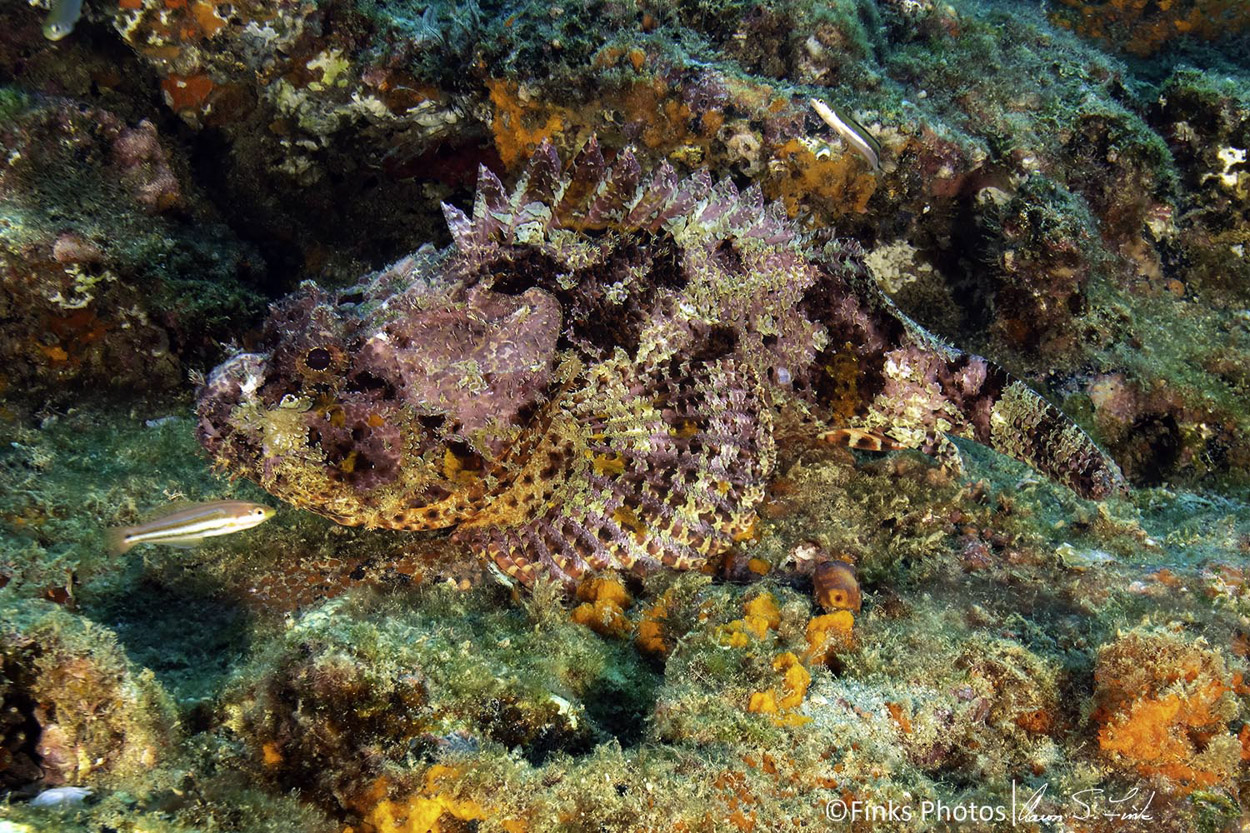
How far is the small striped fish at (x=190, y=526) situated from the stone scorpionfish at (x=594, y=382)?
0.30 metres

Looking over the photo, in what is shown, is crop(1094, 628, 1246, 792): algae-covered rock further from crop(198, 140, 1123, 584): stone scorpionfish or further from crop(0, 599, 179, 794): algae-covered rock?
crop(0, 599, 179, 794): algae-covered rock

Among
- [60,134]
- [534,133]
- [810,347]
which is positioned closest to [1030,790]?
[810,347]

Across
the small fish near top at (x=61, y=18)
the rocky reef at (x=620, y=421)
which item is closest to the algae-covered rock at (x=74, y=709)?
the rocky reef at (x=620, y=421)

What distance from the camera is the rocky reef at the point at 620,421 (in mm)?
2516

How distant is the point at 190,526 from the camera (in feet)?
10.7

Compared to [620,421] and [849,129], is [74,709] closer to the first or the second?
[620,421]

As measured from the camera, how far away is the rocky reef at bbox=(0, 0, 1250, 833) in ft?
8.25

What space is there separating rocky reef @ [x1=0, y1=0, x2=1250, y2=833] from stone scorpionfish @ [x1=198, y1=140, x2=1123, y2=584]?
0.03 meters

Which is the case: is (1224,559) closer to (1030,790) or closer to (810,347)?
(1030,790)

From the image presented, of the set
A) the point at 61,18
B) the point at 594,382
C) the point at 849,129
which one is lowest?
the point at 594,382

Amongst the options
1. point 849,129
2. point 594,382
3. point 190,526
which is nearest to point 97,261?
point 190,526

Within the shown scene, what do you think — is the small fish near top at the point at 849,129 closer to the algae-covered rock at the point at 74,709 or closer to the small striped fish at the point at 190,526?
the small striped fish at the point at 190,526

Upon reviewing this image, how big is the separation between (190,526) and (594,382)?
7.16 ft

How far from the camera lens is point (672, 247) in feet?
14.0
